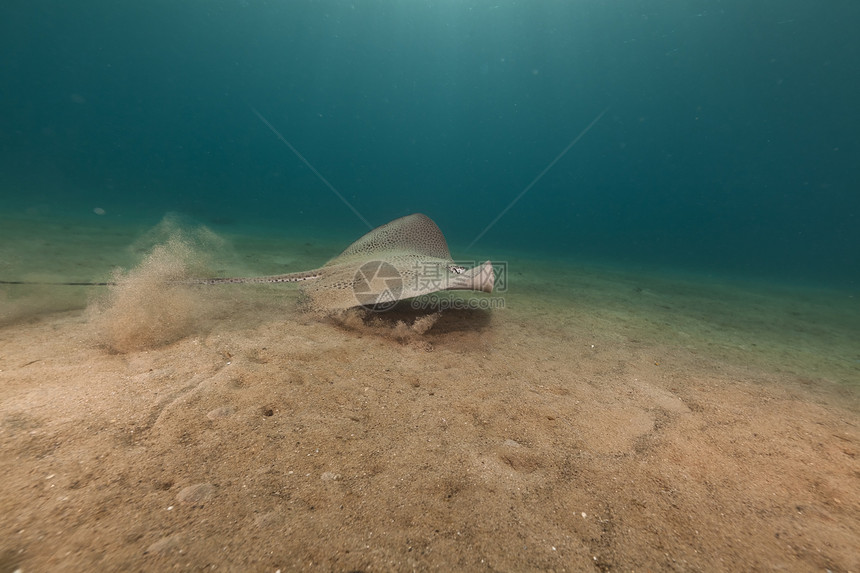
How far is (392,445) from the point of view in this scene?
72.7 inches

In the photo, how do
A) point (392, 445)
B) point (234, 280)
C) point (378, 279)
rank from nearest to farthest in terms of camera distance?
1. point (392, 445)
2. point (234, 280)
3. point (378, 279)

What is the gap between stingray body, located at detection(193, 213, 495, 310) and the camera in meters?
3.39

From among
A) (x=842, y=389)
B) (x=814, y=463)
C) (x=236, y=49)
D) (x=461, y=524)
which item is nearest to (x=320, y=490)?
(x=461, y=524)

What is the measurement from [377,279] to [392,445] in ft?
7.35

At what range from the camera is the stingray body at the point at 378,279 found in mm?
3387

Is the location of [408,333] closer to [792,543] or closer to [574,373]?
[574,373]

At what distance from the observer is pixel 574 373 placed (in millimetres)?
2943

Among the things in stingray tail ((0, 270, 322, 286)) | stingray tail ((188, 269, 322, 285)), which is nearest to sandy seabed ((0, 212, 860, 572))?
stingray tail ((0, 270, 322, 286))

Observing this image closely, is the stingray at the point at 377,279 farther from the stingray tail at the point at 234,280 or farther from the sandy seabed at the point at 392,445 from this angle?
the sandy seabed at the point at 392,445

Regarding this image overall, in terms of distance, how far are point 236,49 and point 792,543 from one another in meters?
91.9

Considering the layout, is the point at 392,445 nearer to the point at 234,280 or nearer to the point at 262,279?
the point at 262,279

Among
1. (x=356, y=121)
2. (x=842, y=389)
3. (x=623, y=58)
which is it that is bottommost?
(x=842, y=389)

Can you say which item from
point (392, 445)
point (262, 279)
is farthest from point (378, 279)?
point (392, 445)

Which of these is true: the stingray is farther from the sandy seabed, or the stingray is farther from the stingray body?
the sandy seabed
